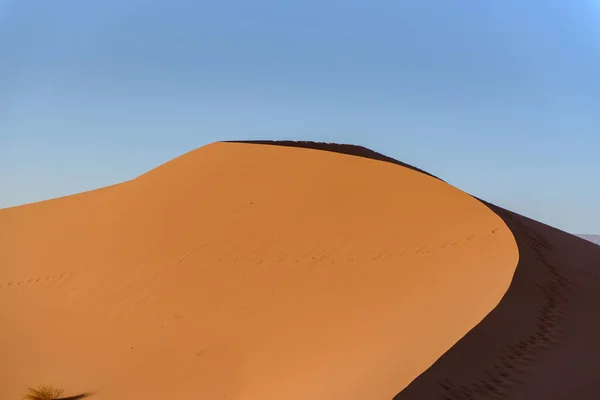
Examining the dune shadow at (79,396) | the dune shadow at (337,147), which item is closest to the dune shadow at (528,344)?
the dune shadow at (79,396)

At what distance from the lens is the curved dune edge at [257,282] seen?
22.3 ft

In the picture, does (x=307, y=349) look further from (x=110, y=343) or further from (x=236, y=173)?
(x=236, y=173)

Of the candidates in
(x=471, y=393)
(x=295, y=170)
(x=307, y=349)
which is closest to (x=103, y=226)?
(x=295, y=170)

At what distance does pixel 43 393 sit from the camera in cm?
746

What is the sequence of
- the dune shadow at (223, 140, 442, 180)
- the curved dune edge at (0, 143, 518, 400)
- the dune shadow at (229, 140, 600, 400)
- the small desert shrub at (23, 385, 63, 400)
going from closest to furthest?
the dune shadow at (229, 140, 600, 400), the curved dune edge at (0, 143, 518, 400), the small desert shrub at (23, 385, 63, 400), the dune shadow at (223, 140, 442, 180)

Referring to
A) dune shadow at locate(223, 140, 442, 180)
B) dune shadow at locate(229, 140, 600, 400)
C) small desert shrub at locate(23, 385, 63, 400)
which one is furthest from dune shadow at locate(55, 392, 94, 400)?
dune shadow at locate(223, 140, 442, 180)

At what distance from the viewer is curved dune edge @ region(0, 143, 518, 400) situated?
267 inches

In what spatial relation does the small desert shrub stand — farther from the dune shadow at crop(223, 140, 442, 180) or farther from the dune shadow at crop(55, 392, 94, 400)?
the dune shadow at crop(223, 140, 442, 180)

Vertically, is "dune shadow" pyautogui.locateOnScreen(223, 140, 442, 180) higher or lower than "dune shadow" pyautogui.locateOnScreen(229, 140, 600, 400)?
higher

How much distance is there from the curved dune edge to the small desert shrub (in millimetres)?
330

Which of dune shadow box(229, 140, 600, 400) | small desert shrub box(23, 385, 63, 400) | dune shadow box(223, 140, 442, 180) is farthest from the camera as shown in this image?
dune shadow box(223, 140, 442, 180)

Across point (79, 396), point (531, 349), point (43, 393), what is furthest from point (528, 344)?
point (43, 393)

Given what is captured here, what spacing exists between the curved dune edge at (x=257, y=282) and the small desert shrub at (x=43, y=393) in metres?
0.33

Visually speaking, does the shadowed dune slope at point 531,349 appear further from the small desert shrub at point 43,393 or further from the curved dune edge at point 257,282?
the small desert shrub at point 43,393
